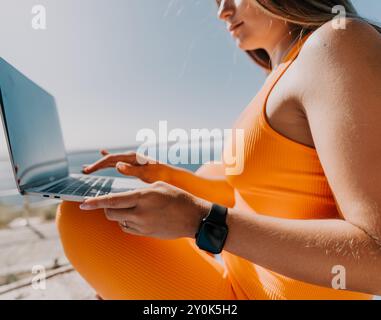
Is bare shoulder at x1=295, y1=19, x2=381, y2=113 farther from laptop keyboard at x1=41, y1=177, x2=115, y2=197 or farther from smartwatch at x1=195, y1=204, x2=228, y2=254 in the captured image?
laptop keyboard at x1=41, y1=177, x2=115, y2=197

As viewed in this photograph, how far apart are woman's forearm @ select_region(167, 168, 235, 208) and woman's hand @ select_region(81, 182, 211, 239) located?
18.6 inches

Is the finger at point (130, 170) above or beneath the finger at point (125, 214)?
beneath

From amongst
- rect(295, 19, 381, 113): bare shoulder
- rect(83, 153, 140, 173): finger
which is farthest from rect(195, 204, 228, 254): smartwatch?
rect(83, 153, 140, 173): finger

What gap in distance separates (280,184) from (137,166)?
550 mm

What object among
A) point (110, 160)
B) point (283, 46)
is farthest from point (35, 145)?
point (283, 46)

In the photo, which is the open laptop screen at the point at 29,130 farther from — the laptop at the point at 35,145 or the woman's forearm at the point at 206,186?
the woman's forearm at the point at 206,186

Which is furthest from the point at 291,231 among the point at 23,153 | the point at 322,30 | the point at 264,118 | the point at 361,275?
the point at 23,153

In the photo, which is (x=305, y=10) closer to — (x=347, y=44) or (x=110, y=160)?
(x=347, y=44)

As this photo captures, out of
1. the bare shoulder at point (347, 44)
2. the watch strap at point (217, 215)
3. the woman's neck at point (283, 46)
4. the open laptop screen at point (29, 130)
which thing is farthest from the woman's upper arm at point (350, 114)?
the open laptop screen at point (29, 130)

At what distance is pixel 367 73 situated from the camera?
1.33ft

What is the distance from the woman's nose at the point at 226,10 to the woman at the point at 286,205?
3 cm

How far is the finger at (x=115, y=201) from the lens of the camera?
440 millimetres

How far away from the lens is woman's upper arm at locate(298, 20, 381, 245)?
381 mm

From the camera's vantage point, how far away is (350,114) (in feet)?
1.31
